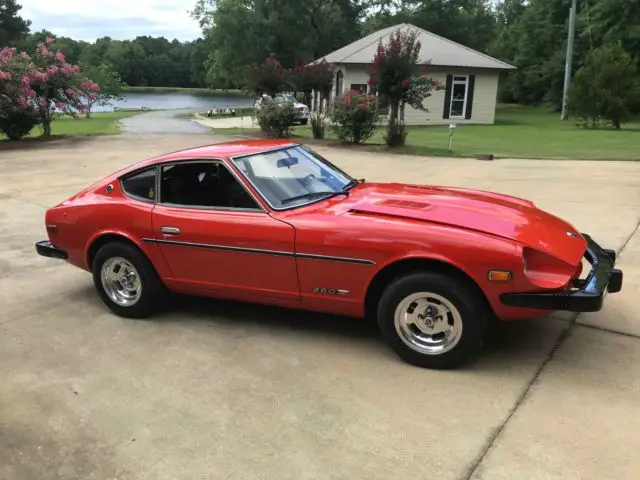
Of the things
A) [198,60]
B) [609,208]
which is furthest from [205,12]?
[609,208]

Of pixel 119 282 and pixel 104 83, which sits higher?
pixel 104 83

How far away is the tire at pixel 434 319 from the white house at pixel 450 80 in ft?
93.1

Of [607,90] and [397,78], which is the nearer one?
[397,78]

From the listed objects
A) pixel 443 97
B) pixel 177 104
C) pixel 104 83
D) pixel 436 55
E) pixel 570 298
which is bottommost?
pixel 570 298

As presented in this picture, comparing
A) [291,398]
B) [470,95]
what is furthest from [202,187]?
[470,95]

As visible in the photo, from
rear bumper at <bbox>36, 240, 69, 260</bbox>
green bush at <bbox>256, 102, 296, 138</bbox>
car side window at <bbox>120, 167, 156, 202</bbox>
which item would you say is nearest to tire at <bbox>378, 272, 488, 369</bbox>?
car side window at <bbox>120, 167, 156, 202</bbox>

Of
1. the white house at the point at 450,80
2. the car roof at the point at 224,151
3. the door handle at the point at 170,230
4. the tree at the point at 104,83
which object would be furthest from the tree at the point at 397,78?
the tree at the point at 104,83

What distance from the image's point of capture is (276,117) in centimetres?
2017

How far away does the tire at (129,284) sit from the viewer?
4.62 m

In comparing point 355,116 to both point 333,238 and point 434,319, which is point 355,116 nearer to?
point 333,238

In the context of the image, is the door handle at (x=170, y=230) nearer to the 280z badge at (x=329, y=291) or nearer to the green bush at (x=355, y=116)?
the 280z badge at (x=329, y=291)

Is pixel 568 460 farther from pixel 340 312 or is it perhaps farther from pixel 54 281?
pixel 54 281

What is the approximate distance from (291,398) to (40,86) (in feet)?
64.1

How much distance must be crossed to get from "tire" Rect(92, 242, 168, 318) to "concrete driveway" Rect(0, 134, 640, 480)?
12cm
